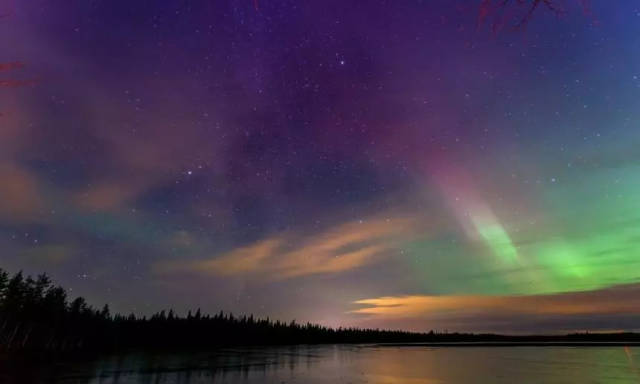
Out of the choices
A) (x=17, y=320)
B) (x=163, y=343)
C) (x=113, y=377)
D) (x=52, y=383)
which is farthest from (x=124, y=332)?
(x=52, y=383)

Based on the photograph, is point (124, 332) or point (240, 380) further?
point (124, 332)

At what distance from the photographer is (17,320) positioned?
303 ft

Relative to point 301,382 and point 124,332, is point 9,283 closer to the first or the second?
point 124,332

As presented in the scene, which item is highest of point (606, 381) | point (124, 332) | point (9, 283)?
point (9, 283)

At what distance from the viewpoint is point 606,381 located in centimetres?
3853

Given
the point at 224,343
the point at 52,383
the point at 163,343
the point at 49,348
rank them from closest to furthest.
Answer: the point at 52,383, the point at 49,348, the point at 163,343, the point at 224,343

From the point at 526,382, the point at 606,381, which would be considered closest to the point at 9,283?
the point at 526,382

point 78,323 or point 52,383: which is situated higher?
point 78,323

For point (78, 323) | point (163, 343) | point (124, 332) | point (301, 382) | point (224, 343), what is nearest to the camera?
point (301, 382)

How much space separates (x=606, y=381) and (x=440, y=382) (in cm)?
1748

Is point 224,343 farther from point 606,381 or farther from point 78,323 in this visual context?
point 606,381

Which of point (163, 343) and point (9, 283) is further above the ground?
point (9, 283)

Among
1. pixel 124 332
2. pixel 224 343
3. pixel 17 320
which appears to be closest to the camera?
pixel 17 320

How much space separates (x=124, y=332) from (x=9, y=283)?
70876 mm
